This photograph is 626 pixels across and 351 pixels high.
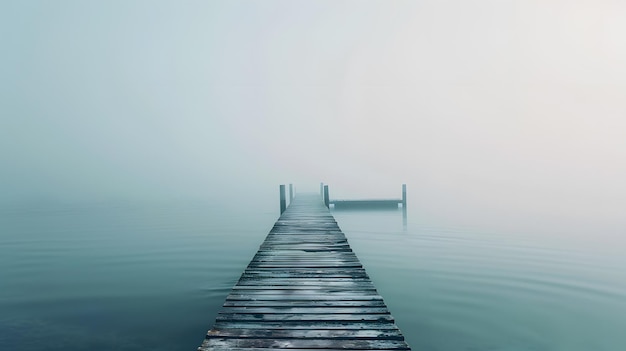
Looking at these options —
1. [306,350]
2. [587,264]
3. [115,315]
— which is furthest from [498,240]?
[306,350]

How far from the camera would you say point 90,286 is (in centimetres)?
1262

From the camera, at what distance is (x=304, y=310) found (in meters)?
6.13

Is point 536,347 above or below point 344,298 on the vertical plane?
below

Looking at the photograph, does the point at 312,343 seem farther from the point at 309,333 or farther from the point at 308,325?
the point at 308,325

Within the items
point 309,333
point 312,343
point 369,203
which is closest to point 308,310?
point 309,333

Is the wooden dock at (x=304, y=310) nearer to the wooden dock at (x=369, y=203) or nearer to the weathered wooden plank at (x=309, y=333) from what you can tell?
the weathered wooden plank at (x=309, y=333)

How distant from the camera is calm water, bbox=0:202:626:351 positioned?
8.77m

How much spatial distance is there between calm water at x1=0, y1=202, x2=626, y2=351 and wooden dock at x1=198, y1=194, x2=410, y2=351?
198 cm

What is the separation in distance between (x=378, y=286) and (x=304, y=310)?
6756 millimetres

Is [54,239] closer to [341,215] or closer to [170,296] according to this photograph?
[170,296]

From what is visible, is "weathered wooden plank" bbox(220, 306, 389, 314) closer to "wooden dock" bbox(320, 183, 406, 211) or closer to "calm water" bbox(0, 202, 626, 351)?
"calm water" bbox(0, 202, 626, 351)

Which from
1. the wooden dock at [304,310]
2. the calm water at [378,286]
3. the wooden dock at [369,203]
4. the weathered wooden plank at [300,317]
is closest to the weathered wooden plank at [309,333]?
the wooden dock at [304,310]

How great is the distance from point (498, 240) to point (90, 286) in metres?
16.7

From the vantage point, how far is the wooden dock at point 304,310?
5.01 meters
